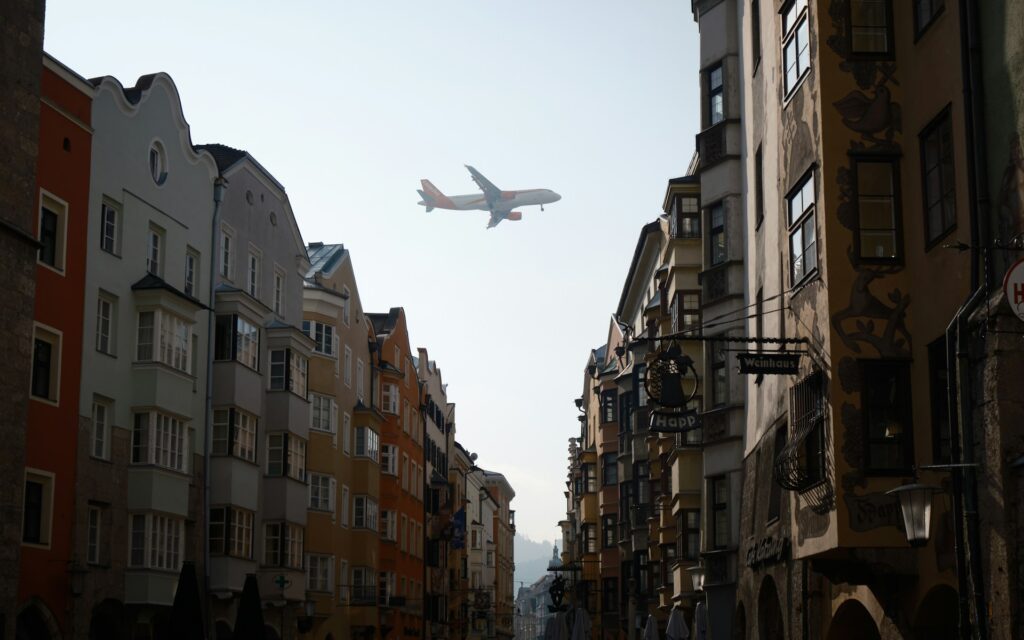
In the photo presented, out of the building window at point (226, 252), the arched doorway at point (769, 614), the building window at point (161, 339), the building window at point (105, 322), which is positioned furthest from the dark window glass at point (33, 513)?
the arched doorway at point (769, 614)

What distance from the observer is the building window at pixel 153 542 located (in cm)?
3803

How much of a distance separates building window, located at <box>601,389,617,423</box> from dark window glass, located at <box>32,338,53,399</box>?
4373cm

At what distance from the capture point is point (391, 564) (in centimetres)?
6850

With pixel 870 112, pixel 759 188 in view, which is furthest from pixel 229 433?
pixel 870 112

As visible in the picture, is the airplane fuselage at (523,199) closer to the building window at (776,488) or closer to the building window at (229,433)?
the building window at (229,433)

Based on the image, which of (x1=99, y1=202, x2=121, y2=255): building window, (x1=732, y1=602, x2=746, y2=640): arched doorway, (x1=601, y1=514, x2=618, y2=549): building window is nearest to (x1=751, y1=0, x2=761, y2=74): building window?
(x1=732, y1=602, x2=746, y2=640): arched doorway

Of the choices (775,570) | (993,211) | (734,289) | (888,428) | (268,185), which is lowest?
(775,570)

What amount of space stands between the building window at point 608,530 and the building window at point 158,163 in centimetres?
3827

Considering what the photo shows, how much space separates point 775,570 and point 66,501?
17.6m

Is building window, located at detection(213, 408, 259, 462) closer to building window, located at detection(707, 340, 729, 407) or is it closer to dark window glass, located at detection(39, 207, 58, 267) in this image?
dark window glass, located at detection(39, 207, 58, 267)

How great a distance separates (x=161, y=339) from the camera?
130ft

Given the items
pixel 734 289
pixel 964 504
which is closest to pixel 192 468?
pixel 734 289

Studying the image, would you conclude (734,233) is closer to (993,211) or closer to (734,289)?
(734,289)

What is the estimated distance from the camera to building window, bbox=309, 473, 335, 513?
55031mm
